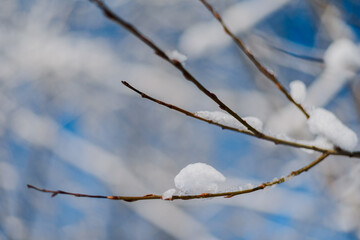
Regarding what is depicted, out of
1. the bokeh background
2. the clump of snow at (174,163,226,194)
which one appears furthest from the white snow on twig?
the clump of snow at (174,163,226,194)

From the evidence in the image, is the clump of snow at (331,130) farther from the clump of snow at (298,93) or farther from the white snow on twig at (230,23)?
the white snow on twig at (230,23)

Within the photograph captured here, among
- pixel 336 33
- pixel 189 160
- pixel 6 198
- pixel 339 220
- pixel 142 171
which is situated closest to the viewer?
pixel 336 33

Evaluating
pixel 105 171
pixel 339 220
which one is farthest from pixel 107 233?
pixel 339 220

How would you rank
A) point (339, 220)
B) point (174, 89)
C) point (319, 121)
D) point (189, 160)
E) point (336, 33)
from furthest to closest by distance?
point (189, 160), point (174, 89), point (339, 220), point (336, 33), point (319, 121)

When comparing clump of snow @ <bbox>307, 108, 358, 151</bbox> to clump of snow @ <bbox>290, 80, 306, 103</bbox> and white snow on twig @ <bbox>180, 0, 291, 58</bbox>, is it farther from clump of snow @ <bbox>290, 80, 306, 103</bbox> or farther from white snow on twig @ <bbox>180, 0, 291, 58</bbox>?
white snow on twig @ <bbox>180, 0, 291, 58</bbox>

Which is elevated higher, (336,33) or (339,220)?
(336,33)

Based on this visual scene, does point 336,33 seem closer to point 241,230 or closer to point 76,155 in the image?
point 241,230

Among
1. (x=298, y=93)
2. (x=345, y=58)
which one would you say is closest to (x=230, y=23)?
(x=345, y=58)
